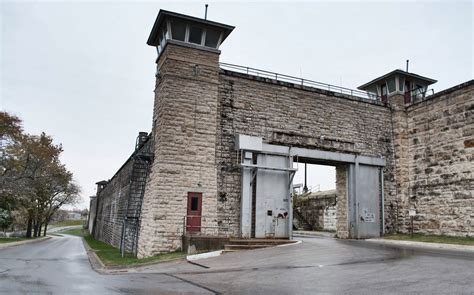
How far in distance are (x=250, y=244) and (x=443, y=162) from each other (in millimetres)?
9825

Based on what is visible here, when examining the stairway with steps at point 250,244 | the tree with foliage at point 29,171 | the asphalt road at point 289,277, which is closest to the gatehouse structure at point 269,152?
the stairway with steps at point 250,244

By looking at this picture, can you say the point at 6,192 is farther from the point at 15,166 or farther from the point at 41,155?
the point at 41,155

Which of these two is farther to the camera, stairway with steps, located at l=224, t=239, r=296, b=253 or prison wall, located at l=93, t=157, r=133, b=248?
prison wall, located at l=93, t=157, r=133, b=248

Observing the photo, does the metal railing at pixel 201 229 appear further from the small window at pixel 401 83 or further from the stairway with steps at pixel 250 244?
the small window at pixel 401 83

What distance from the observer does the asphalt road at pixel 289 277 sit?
278 inches

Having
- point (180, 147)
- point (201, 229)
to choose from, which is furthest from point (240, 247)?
point (180, 147)

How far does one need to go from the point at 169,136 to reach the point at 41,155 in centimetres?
2436

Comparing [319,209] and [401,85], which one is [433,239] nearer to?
[401,85]

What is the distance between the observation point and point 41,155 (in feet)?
112

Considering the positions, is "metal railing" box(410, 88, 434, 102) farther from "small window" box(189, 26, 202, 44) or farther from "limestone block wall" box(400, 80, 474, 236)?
A: "small window" box(189, 26, 202, 44)

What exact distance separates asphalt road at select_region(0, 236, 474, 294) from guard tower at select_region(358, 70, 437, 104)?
11.6m

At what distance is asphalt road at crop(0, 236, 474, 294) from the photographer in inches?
278

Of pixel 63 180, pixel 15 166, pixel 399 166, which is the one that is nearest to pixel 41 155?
pixel 15 166

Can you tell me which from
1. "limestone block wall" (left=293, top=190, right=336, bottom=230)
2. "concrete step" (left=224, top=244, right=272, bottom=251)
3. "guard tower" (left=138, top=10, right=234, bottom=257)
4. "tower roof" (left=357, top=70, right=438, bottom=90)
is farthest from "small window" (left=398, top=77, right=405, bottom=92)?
"concrete step" (left=224, top=244, right=272, bottom=251)
